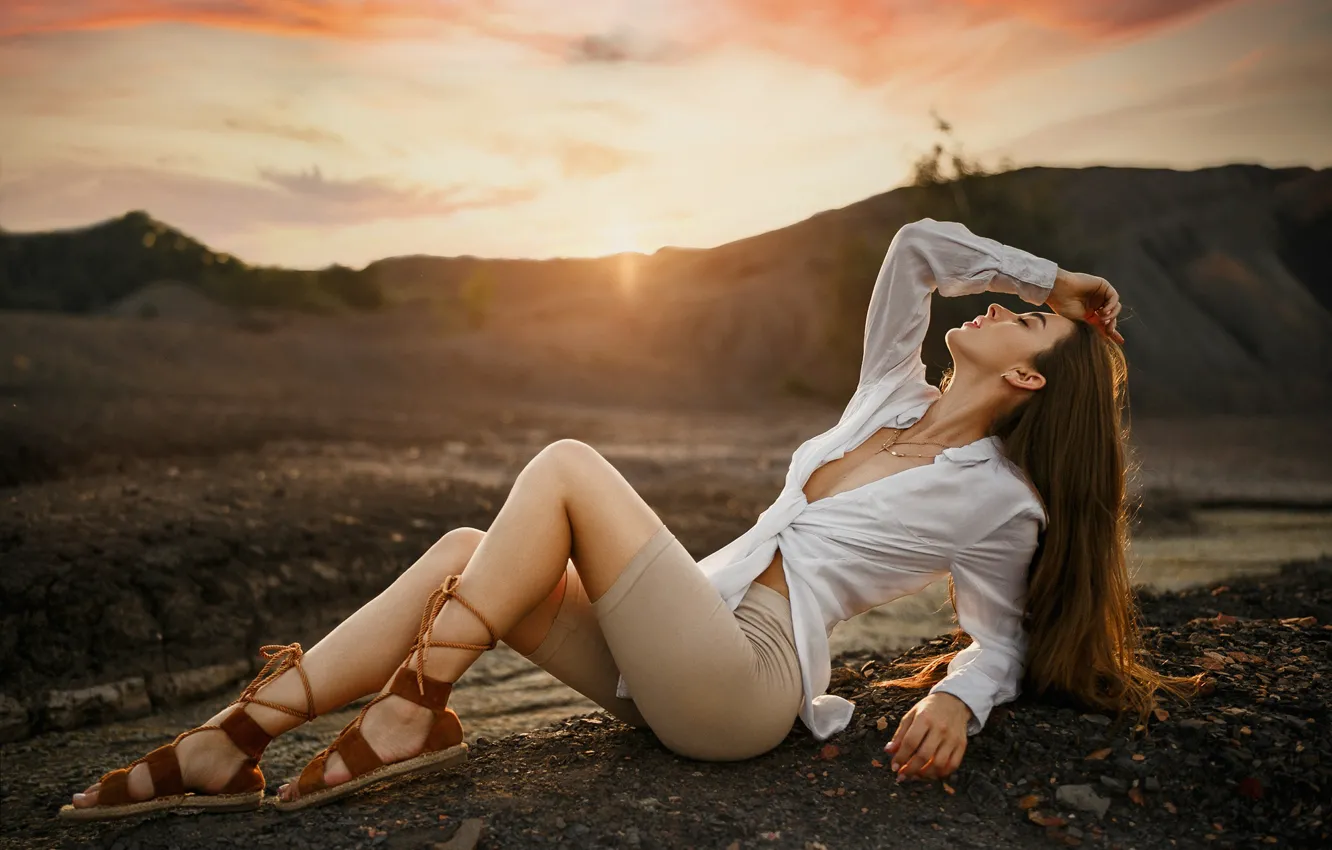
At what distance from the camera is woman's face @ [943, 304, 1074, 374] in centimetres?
276

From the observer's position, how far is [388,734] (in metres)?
2.40

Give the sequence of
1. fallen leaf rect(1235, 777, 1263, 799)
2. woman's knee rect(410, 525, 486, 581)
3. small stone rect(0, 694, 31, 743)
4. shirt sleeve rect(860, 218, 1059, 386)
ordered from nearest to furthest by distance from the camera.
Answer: fallen leaf rect(1235, 777, 1263, 799) < woman's knee rect(410, 525, 486, 581) < shirt sleeve rect(860, 218, 1059, 386) < small stone rect(0, 694, 31, 743)

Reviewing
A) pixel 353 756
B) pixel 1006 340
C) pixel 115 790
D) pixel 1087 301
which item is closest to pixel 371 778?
pixel 353 756

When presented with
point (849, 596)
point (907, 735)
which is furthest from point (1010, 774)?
point (849, 596)

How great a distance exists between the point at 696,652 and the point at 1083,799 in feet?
3.57

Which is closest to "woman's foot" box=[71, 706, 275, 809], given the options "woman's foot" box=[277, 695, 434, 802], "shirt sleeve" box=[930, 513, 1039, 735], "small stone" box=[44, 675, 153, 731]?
"woman's foot" box=[277, 695, 434, 802]

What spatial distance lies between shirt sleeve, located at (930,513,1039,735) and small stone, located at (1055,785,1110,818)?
0.26 m

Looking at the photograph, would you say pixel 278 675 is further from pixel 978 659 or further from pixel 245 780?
pixel 978 659

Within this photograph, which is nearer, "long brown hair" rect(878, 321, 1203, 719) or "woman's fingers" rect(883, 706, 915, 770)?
"woman's fingers" rect(883, 706, 915, 770)

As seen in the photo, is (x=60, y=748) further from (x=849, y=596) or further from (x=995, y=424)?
(x=995, y=424)

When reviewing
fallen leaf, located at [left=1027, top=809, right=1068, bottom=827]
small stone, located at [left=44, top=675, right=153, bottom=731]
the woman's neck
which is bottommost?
small stone, located at [left=44, top=675, right=153, bottom=731]

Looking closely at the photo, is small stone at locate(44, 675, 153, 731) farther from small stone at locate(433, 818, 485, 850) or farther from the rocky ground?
small stone at locate(433, 818, 485, 850)

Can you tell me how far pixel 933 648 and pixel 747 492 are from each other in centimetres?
662

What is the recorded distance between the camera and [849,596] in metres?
2.72
